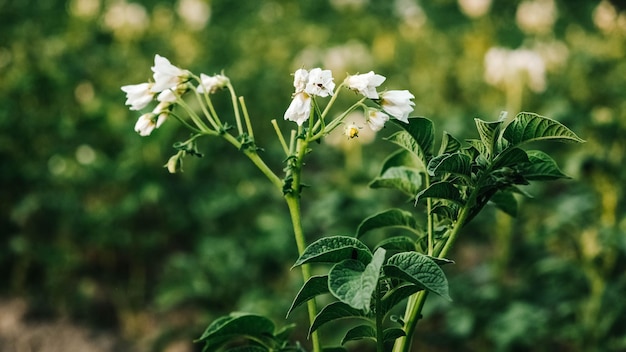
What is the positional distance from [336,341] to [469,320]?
44 centimetres

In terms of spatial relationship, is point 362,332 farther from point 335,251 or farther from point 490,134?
point 490,134

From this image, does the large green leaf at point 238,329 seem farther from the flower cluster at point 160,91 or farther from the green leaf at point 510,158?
the green leaf at point 510,158

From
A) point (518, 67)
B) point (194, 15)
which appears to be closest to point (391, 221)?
point (518, 67)

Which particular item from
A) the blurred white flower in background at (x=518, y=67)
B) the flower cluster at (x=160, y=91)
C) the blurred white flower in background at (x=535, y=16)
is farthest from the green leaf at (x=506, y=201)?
the blurred white flower in background at (x=535, y=16)

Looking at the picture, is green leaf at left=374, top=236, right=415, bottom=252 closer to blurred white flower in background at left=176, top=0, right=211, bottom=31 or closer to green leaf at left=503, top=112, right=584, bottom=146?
green leaf at left=503, top=112, right=584, bottom=146

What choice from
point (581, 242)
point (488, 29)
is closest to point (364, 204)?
point (581, 242)

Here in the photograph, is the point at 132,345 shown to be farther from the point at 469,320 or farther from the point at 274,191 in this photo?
the point at 469,320

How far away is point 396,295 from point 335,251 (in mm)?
131

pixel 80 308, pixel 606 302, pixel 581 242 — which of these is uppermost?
pixel 80 308

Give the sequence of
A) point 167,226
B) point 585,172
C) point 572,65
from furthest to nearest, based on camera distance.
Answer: point 572,65, point 167,226, point 585,172

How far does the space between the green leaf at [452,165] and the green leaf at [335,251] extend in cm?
14

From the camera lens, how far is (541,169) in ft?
3.21

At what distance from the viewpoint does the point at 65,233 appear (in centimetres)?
258

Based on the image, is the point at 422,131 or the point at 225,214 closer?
the point at 422,131
